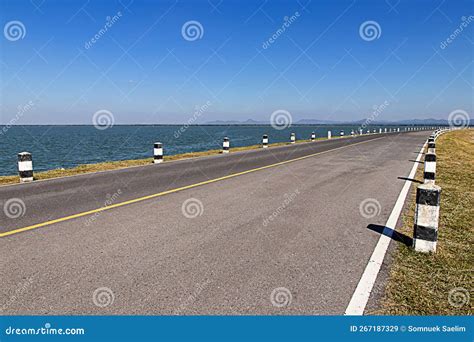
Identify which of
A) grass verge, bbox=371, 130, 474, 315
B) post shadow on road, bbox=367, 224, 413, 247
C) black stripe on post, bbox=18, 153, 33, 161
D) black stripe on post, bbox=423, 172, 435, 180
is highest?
black stripe on post, bbox=18, 153, 33, 161

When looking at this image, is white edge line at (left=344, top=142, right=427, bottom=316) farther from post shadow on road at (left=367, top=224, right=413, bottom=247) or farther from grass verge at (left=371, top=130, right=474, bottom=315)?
grass verge at (left=371, top=130, right=474, bottom=315)

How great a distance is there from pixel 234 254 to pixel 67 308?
1871mm

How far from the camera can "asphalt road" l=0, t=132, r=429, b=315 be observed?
305 centimetres

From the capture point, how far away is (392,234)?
5039 millimetres

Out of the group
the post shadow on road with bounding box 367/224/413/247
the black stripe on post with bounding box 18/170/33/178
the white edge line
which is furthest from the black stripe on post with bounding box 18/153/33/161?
the white edge line

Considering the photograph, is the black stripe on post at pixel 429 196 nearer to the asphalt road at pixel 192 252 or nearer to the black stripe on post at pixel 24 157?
the asphalt road at pixel 192 252

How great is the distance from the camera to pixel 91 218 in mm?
5684

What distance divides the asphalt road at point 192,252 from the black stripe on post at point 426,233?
0.60 meters

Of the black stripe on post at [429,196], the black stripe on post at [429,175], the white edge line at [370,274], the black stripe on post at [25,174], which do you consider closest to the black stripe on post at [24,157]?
the black stripe on post at [25,174]

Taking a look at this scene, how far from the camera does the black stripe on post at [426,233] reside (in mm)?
4289

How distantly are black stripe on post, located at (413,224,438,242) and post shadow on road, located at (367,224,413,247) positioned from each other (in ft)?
0.97

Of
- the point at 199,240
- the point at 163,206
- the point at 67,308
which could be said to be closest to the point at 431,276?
the point at 199,240

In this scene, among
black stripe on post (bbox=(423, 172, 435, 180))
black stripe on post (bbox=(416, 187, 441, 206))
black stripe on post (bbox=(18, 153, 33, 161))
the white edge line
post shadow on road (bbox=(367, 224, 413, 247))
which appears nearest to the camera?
the white edge line

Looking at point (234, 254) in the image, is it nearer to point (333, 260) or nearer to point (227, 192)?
point (333, 260)
